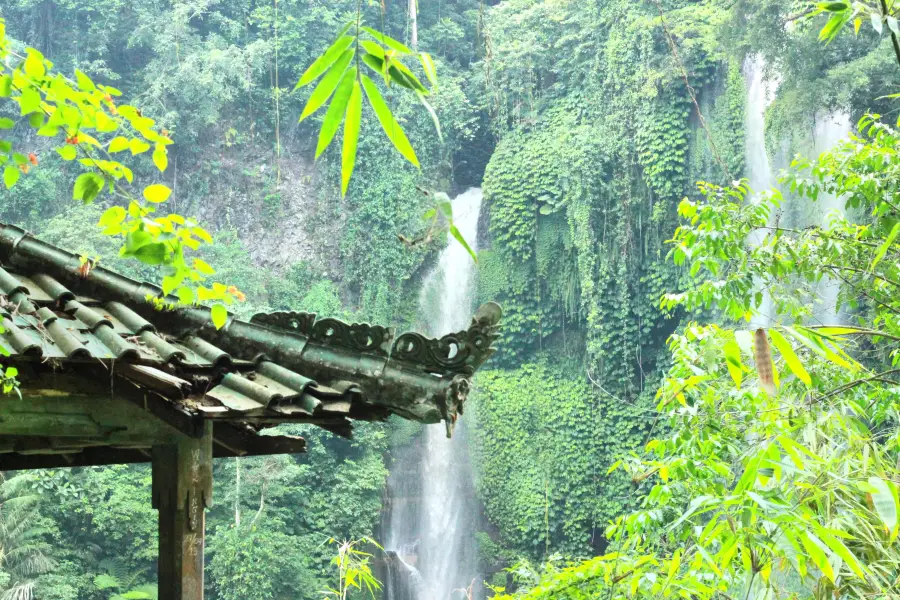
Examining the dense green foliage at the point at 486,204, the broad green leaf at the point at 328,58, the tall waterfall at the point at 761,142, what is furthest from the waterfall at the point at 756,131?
the broad green leaf at the point at 328,58

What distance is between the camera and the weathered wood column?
2420 millimetres

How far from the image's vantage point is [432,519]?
13984 mm

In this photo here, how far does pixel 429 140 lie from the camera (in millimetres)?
15141

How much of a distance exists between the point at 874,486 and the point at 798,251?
2420mm

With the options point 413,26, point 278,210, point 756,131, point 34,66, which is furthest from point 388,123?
point 413,26

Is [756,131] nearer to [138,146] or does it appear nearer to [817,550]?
[817,550]

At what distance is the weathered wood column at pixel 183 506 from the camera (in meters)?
2.42

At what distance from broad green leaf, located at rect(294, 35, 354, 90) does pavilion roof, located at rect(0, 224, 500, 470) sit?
1.25 m

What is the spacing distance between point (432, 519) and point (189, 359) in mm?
12163

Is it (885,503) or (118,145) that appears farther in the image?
(118,145)

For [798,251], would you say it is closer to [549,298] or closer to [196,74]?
[549,298]

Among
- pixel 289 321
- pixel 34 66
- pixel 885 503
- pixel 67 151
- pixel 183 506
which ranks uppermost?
pixel 34 66

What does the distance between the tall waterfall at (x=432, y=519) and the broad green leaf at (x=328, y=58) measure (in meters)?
12.9

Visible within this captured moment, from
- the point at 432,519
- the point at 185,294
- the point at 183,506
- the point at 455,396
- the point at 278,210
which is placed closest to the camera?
the point at 185,294
